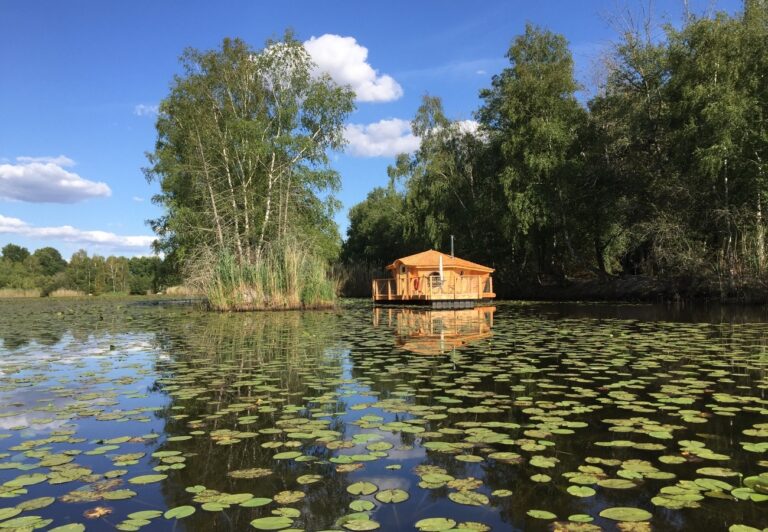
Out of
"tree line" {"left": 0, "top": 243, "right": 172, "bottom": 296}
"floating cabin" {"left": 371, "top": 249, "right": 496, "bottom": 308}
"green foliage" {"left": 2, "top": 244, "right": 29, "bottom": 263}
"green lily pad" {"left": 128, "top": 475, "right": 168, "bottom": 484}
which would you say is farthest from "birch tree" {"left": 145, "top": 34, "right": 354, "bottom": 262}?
"green foliage" {"left": 2, "top": 244, "right": 29, "bottom": 263}

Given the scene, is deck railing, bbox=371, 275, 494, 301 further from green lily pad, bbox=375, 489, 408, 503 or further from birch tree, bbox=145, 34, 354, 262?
green lily pad, bbox=375, 489, 408, 503

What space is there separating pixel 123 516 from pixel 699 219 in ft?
76.9

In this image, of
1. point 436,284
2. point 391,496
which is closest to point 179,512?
point 391,496

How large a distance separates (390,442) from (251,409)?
1428mm

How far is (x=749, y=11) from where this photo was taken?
19516 millimetres

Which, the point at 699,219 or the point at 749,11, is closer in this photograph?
the point at 749,11

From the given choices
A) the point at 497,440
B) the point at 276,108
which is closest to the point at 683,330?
the point at 497,440

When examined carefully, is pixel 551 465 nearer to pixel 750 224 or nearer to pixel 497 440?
pixel 497 440

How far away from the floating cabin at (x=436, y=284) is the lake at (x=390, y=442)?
14461 mm

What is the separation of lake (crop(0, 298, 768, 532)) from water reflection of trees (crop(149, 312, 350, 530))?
0.02 m

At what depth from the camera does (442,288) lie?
21.9 m

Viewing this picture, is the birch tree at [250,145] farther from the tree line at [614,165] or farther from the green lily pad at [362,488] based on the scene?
the green lily pad at [362,488]

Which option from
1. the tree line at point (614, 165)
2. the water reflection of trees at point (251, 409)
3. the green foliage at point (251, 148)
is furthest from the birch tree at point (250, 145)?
the water reflection of trees at point (251, 409)

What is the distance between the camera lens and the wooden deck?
21703mm
